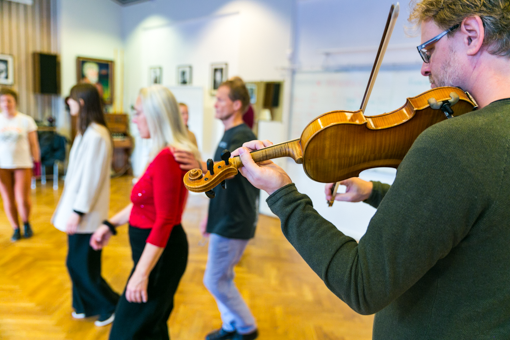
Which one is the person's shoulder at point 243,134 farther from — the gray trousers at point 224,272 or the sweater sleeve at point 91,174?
the sweater sleeve at point 91,174

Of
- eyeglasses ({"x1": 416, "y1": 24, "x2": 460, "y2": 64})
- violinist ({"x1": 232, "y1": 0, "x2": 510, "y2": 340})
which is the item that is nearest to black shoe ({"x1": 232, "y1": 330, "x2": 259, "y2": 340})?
violinist ({"x1": 232, "y1": 0, "x2": 510, "y2": 340})

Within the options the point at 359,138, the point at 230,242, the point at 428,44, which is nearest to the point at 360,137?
the point at 359,138

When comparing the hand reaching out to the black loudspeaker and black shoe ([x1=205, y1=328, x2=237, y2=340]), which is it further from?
the black loudspeaker

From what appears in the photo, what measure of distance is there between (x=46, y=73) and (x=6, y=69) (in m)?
0.69

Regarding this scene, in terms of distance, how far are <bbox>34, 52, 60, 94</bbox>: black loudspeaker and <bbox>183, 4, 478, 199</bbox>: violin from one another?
25.5 feet

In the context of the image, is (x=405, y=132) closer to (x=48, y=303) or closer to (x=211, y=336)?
(x=211, y=336)

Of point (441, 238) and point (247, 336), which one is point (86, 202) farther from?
point (441, 238)

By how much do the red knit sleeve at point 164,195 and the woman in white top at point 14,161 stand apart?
131 inches

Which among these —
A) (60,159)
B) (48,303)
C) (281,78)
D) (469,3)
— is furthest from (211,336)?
(60,159)

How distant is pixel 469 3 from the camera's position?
27.3 inches

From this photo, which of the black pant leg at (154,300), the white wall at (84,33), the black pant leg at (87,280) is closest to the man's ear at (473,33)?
the black pant leg at (154,300)

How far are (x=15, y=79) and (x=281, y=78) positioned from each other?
553 centimetres

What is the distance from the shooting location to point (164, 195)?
5.25ft

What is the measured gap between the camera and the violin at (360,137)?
0.80 meters
